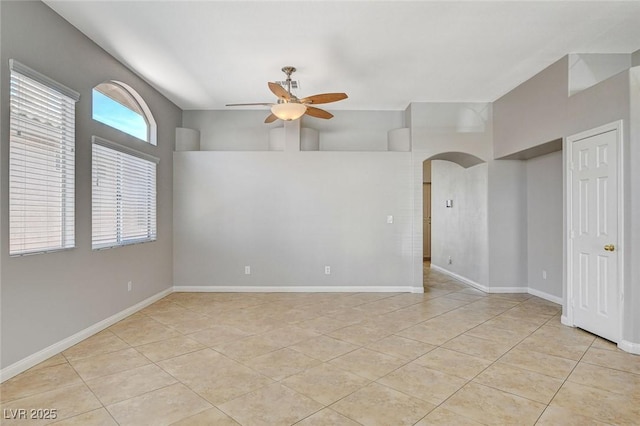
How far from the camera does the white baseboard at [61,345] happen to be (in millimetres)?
2502

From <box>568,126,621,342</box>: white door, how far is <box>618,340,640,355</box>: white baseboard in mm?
93

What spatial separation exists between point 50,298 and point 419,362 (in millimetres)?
3249

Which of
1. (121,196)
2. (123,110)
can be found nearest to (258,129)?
(123,110)

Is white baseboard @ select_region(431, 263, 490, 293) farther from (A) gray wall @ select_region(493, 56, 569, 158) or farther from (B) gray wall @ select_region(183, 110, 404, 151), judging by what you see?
(B) gray wall @ select_region(183, 110, 404, 151)

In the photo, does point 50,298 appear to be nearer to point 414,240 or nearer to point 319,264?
point 319,264

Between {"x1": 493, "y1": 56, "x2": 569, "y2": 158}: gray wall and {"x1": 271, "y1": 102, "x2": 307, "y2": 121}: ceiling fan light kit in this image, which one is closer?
{"x1": 271, "y1": 102, "x2": 307, "y2": 121}: ceiling fan light kit

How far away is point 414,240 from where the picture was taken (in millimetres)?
5371

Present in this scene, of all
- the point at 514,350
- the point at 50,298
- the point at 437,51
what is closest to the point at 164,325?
the point at 50,298

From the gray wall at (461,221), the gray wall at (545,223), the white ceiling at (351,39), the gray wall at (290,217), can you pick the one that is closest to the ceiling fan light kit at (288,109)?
the white ceiling at (351,39)

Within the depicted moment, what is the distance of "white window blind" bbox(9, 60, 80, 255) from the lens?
99.6 inches

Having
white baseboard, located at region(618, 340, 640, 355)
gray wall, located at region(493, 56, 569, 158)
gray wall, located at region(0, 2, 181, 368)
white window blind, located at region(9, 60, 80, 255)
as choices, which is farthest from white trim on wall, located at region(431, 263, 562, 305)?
white window blind, located at region(9, 60, 80, 255)

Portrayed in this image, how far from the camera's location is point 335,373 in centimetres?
259

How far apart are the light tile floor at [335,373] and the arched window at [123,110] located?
238cm

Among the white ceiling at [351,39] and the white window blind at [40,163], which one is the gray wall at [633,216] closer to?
the white ceiling at [351,39]
